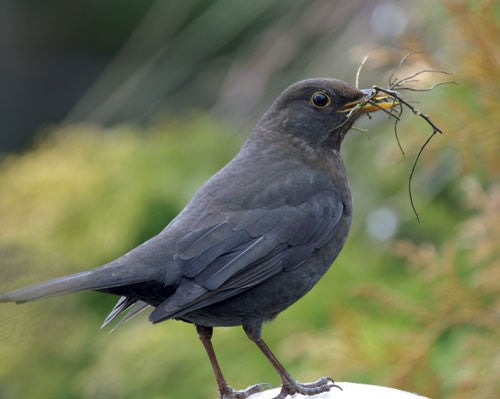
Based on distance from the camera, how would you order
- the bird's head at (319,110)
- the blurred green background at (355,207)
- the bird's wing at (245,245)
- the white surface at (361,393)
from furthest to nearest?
the blurred green background at (355,207)
the bird's head at (319,110)
the white surface at (361,393)
the bird's wing at (245,245)

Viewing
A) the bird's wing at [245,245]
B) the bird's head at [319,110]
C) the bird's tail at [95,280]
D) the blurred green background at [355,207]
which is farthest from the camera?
the blurred green background at [355,207]

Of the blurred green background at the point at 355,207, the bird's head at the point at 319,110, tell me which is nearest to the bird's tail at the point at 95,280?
the blurred green background at the point at 355,207

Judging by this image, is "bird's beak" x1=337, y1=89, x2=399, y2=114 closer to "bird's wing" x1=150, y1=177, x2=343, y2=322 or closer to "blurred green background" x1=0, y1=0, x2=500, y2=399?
"bird's wing" x1=150, y1=177, x2=343, y2=322

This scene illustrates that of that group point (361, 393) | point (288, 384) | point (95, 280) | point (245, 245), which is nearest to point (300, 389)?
point (288, 384)

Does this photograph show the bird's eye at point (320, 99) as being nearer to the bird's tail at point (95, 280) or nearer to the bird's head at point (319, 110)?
the bird's head at point (319, 110)

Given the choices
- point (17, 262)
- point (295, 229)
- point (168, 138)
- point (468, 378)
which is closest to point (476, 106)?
point (468, 378)

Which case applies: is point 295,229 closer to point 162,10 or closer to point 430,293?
point 430,293
